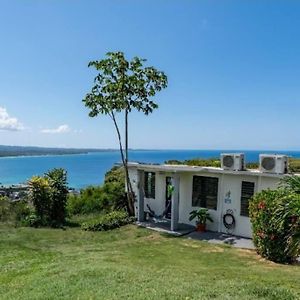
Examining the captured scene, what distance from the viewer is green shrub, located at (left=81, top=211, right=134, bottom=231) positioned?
15211mm

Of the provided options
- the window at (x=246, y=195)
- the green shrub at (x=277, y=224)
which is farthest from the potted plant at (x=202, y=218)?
the green shrub at (x=277, y=224)

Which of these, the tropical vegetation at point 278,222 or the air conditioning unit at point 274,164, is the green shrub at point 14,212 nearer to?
the air conditioning unit at point 274,164

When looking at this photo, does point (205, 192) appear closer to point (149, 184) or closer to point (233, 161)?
point (233, 161)

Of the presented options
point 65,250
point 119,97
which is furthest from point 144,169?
point 65,250

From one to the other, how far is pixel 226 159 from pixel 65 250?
642 centimetres

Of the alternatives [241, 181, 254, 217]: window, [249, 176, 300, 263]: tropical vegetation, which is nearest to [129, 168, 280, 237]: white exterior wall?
[241, 181, 254, 217]: window

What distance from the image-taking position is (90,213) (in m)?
19.1

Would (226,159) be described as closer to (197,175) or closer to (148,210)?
(197,175)

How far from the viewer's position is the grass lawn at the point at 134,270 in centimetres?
594

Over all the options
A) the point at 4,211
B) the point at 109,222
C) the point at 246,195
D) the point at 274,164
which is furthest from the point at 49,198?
the point at 274,164

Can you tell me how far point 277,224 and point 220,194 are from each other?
499cm

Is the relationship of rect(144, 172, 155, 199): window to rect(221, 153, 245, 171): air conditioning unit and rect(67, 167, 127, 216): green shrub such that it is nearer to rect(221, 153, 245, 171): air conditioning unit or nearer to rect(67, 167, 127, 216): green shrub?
rect(67, 167, 127, 216): green shrub

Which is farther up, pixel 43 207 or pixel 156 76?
pixel 156 76

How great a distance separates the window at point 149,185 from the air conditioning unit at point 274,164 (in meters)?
5.86
